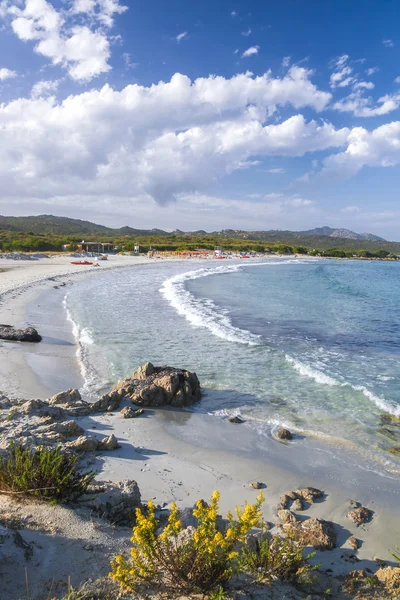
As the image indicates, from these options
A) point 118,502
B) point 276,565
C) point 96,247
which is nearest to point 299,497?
point 276,565

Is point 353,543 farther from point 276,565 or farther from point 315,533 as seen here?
point 276,565

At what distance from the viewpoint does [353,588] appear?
4254mm

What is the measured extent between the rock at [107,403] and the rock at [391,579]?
6.29 metres

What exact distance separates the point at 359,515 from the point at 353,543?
2.41 feet

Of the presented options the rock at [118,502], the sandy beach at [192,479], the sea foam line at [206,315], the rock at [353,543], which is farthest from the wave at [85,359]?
the rock at [353,543]

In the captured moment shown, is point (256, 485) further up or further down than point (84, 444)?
further down

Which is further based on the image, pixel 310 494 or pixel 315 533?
pixel 310 494

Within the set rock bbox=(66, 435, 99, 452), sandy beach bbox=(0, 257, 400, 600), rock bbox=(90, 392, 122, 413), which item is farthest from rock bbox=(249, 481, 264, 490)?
rock bbox=(90, 392, 122, 413)

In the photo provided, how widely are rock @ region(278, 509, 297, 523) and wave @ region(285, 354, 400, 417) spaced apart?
17.7ft

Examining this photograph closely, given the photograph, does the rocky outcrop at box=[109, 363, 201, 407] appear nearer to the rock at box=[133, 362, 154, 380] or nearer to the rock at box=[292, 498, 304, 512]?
the rock at box=[133, 362, 154, 380]

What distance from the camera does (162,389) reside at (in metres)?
10.0

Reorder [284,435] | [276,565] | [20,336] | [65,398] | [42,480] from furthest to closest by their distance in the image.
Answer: [20,336] < [65,398] < [284,435] < [42,480] < [276,565]

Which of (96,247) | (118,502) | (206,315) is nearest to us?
(118,502)

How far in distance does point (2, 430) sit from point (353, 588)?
5.86 meters
